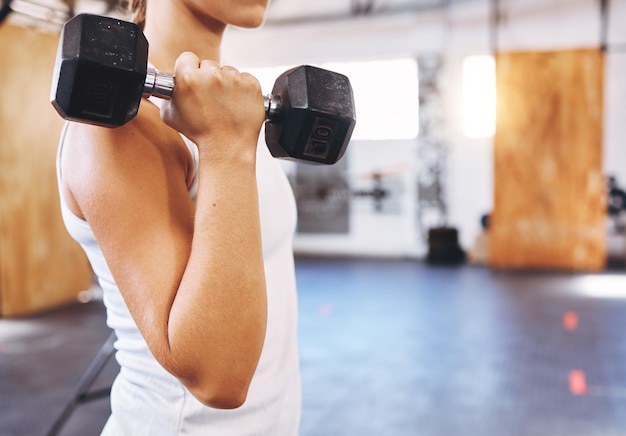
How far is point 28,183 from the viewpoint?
4559 millimetres

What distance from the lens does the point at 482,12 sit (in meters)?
6.67

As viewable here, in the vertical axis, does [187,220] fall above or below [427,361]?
above

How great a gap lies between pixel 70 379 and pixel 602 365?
2766mm

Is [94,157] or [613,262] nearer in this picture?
[94,157]

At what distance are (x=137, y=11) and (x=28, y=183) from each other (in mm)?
4232

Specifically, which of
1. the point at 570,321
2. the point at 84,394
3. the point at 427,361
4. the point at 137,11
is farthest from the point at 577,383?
the point at 137,11

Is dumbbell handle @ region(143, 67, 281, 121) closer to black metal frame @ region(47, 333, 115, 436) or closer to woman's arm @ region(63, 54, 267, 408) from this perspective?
woman's arm @ region(63, 54, 267, 408)

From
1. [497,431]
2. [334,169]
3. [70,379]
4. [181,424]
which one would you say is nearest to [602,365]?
[497,431]

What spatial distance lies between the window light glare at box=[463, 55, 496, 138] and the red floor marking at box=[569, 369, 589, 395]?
4.13 metres

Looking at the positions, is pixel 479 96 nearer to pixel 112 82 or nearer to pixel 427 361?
pixel 427 361

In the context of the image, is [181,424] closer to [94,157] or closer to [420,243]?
[94,157]

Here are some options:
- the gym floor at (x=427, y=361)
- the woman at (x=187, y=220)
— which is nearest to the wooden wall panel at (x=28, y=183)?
the gym floor at (x=427, y=361)

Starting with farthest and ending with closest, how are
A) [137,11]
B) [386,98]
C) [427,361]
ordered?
[386,98] → [427,361] → [137,11]

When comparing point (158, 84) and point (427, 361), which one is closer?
point (158, 84)
